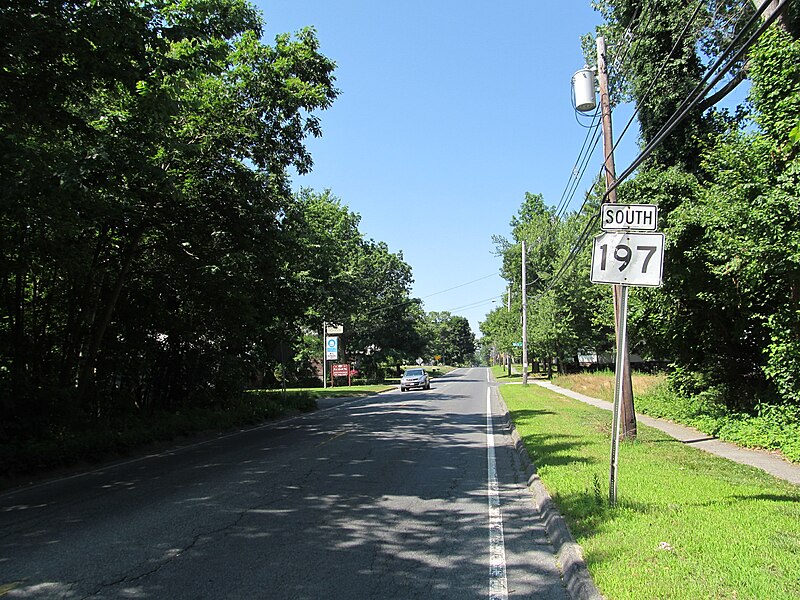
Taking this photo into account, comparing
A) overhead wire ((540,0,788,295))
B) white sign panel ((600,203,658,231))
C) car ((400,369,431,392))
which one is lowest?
car ((400,369,431,392))

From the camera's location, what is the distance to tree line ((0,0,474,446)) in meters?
7.61

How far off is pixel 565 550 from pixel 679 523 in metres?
1.36

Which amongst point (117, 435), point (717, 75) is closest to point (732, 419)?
point (717, 75)

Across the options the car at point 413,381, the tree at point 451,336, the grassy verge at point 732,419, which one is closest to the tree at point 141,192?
the grassy verge at point 732,419

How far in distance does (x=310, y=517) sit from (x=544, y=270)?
45091 mm

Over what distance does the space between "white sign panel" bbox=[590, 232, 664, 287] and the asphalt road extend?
9.90 ft

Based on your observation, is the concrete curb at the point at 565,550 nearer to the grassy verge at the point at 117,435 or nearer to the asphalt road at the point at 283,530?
the asphalt road at the point at 283,530

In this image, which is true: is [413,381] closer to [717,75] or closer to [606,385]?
[606,385]

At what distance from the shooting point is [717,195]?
10648 millimetres

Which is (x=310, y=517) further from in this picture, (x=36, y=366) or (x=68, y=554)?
(x=36, y=366)

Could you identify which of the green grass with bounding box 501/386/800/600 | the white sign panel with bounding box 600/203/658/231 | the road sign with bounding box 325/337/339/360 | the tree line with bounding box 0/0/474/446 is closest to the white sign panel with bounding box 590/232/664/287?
the white sign panel with bounding box 600/203/658/231

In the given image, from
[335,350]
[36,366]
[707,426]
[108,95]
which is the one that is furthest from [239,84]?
[335,350]

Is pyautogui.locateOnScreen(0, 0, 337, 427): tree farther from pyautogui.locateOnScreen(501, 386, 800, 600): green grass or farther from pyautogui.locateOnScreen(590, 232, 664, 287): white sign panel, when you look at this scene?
pyautogui.locateOnScreen(501, 386, 800, 600): green grass

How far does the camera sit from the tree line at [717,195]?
9578mm
